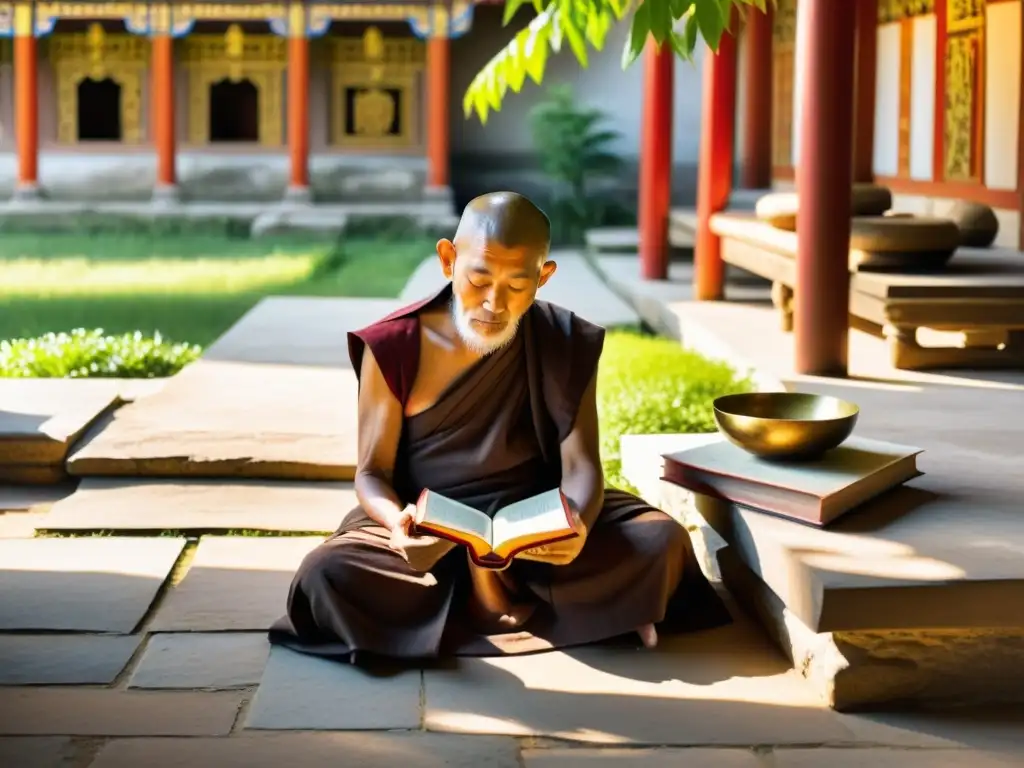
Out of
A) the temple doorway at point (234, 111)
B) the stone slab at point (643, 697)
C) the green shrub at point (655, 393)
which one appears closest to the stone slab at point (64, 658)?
the stone slab at point (643, 697)

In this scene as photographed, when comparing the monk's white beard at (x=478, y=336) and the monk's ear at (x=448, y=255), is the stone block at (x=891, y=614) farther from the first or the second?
the monk's ear at (x=448, y=255)

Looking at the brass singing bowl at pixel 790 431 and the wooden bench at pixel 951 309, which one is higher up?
the wooden bench at pixel 951 309

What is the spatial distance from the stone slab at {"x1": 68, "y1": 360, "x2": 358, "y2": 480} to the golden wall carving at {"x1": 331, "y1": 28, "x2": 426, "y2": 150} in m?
13.8

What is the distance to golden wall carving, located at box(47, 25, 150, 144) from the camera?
20281 mm

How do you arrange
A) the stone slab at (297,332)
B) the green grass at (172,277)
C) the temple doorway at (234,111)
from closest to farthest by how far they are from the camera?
the stone slab at (297,332), the green grass at (172,277), the temple doorway at (234,111)

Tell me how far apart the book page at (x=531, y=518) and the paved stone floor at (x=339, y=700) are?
1.14ft

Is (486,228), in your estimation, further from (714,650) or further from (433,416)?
(714,650)

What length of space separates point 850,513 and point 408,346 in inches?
44.7

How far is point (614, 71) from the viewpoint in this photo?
65.8 ft

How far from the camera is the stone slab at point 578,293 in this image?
9403mm

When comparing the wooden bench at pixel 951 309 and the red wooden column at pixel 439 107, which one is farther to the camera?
the red wooden column at pixel 439 107

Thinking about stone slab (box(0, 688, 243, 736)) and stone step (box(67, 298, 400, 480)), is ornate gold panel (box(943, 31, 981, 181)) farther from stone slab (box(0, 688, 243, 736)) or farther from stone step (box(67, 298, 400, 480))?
stone slab (box(0, 688, 243, 736))

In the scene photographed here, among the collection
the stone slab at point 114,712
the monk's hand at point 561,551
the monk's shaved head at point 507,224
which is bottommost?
the stone slab at point 114,712

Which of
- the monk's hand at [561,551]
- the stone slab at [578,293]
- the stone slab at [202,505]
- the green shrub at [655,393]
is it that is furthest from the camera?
the stone slab at [578,293]
